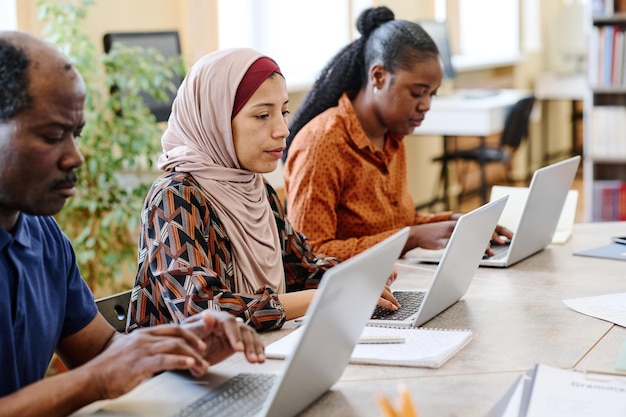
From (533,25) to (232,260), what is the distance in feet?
Result: 23.8

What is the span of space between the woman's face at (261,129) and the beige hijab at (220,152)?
2cm

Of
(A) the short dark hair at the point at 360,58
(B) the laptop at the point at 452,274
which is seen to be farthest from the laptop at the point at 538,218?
(A) the short dark hair at the point at 360,58

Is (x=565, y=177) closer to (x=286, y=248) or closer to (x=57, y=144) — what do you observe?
(x=286, y=248)

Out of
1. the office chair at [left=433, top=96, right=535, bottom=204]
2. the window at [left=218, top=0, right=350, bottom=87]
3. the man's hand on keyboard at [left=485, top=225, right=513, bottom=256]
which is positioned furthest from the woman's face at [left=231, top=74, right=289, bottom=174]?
the office chair at [left=433, top=96, right=535, bottom=204]

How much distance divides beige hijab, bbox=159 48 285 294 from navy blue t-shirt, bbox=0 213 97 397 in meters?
0.38

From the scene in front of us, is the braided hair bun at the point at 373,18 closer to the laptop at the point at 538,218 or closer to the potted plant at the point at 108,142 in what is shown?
the laptop at the point at 538,218

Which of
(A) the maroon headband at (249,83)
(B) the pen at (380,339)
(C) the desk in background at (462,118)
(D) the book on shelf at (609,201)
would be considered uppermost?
(A) the maroon headband at (249,83)

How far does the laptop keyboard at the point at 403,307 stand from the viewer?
1.87 meters

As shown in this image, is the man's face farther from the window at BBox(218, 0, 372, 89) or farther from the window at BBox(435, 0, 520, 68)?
the window at BBox(435, 0, 520, 68)

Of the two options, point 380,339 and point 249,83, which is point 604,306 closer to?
point 380,339

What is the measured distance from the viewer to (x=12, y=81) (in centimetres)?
131

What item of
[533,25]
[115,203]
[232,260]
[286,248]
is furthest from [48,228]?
[533,25]

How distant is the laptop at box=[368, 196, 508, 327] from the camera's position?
5.93 ft

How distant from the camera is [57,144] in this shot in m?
1.34
